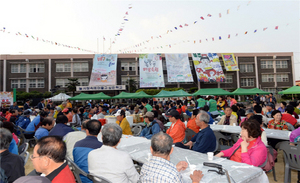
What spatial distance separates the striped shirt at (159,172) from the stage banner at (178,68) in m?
26.0

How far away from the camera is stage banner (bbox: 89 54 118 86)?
2677 cm

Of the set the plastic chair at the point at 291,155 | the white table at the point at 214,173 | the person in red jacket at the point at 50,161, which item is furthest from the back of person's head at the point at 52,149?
the plastic chair at the point at 291,155

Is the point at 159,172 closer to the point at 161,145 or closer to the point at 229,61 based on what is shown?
the point at 161,145

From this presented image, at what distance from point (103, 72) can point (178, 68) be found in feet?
36.2

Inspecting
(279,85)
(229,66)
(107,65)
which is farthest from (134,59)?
(279,85)

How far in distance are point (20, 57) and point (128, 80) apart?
56.2 feet

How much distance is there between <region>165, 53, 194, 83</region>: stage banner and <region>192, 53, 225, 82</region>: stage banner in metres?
1.50

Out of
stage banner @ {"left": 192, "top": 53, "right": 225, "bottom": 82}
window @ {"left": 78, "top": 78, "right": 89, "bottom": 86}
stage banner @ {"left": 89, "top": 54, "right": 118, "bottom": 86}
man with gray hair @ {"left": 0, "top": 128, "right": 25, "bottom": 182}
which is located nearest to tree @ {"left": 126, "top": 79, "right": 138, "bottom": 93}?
stage banner @ {"left": 89, "top": 54, "right": 118, "bottom": 86}

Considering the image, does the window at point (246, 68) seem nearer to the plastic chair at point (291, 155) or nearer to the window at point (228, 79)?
the window at point (228, 79)

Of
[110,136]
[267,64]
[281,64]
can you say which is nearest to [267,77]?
[267,64]

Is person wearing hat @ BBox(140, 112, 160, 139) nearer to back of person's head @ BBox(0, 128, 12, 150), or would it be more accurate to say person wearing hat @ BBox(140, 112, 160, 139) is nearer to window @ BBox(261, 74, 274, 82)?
back of person's head @ BBox(0, 128, 12, 150)

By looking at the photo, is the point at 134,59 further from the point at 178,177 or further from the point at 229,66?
the point at 178,177

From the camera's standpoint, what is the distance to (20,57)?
2952 centimetres

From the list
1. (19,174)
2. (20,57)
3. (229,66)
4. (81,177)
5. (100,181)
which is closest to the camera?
(100,181)
